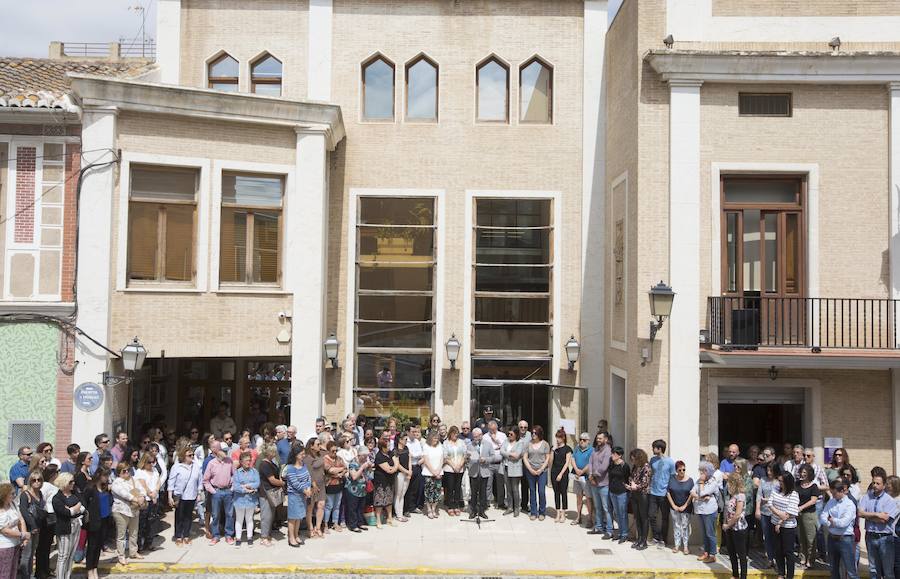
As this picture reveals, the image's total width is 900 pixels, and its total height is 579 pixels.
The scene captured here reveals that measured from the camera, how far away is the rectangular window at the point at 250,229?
49.5 ft

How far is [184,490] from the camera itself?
12.1 meters

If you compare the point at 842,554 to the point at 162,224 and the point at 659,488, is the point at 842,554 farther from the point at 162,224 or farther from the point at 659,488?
the point at 162,224

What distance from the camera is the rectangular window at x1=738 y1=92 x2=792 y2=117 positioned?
46.0 ft

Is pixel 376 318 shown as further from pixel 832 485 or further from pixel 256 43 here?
pixel 832 485

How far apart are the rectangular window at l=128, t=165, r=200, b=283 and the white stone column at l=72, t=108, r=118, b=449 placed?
52 centimetres

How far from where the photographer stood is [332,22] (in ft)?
57.8

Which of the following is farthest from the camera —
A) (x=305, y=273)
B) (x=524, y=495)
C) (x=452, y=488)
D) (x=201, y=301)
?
(x=305, y=273)

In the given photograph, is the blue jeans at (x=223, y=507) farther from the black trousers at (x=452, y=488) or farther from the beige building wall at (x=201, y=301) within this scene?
the black trousers at (x=452, y=488)

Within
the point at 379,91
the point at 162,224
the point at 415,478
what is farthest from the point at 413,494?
the point at 379,91

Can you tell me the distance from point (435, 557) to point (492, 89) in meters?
10.5

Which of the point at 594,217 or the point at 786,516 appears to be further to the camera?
the point at 594,217

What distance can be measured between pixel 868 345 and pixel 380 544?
29.3 feet

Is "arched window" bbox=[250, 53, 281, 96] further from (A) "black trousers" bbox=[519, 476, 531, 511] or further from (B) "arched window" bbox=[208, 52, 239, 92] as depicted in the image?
(A) "black trousers" bbox=[519, 476, 531, 511]

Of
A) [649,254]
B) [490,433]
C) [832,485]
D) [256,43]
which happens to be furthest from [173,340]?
[832,485]
